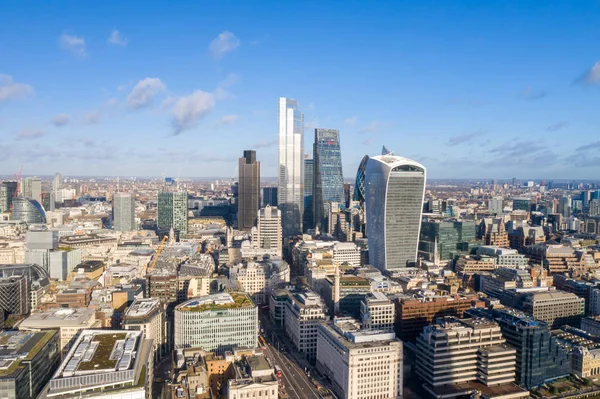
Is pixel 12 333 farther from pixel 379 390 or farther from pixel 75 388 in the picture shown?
pixel 379 390

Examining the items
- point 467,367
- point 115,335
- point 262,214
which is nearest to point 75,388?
point 115,335

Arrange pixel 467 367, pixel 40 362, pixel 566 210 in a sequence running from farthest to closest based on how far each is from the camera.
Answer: pixel 566 210
pixel 467 367
pixel 40 362

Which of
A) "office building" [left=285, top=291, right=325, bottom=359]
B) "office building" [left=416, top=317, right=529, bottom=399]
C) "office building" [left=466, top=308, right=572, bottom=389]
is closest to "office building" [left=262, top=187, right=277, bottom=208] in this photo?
"office building" [left=285, top=291, right=325, bottom=359]

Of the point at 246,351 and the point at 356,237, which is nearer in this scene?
the point at 246,351

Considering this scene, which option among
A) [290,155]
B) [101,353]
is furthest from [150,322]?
[290,155]

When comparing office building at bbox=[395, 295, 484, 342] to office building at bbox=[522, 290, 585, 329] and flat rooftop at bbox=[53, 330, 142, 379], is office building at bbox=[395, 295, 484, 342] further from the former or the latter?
flat rooftop at bbox=[53, 330, 142, 379]
